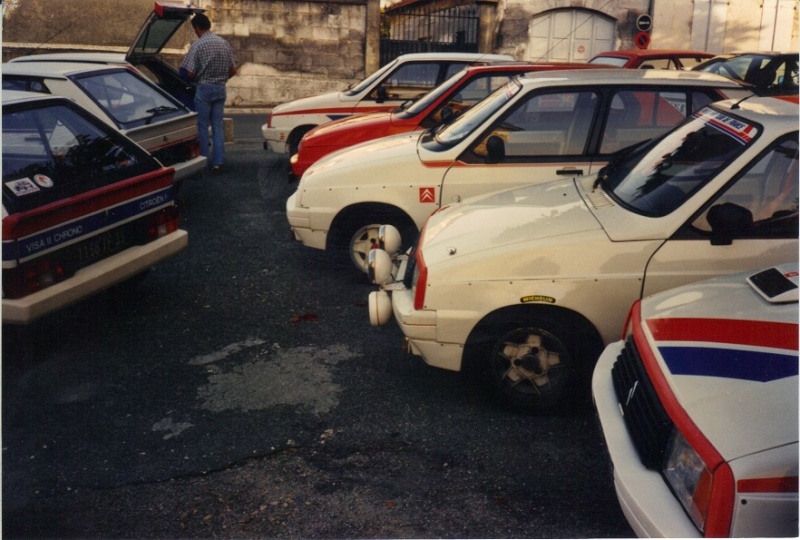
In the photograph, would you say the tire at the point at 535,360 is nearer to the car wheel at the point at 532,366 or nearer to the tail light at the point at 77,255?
the car wheel at the point at 532,366

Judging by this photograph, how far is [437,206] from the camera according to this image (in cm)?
616

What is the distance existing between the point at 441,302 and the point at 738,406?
1.79 m

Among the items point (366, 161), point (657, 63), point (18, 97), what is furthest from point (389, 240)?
point (657, 63)

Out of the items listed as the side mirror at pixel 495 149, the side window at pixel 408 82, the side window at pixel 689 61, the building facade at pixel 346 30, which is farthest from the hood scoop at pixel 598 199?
the building facade at pixel 346 30

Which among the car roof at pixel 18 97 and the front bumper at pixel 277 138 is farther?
the front bumper at pixel 277 138

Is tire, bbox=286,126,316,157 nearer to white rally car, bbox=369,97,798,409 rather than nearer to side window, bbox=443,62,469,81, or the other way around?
side window, bbox=443,62,469,81

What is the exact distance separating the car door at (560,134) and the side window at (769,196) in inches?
73.1

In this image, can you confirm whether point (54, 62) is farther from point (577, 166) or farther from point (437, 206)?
point (577, 166)

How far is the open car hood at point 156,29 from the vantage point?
391 inches

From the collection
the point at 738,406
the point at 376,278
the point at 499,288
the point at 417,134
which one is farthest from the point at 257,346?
the point at 738,406

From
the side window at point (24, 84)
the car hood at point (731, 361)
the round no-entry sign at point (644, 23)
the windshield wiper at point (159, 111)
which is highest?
the round no-entry sign at point (644, 23)

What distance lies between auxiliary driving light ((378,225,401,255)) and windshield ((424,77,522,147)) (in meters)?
1.18

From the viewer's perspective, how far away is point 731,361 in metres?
2.89

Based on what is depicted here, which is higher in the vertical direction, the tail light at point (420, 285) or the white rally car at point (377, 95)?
the white rally car at point (377, 95)
